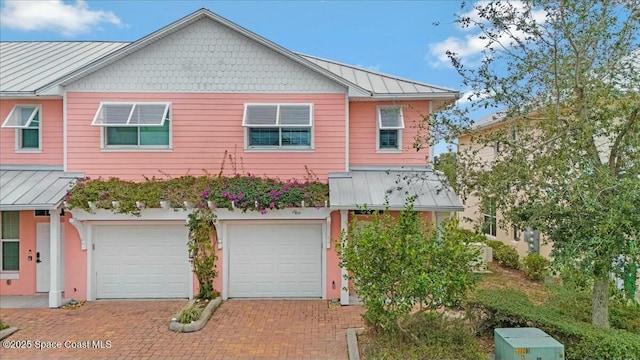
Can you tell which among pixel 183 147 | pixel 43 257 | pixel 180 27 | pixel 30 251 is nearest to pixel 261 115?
pixel 183 147

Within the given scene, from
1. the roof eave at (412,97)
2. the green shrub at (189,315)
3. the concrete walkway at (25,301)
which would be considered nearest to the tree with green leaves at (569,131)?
the roof eave at (412,97)

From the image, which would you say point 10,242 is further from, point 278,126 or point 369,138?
point 369,138

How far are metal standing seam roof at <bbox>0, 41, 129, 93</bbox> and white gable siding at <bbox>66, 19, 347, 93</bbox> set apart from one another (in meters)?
2.24

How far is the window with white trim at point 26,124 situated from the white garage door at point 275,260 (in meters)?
6.40

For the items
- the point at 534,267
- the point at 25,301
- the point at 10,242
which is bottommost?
the point at 25,301

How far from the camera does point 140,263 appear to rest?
1069 cm

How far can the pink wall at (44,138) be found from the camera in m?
10.9

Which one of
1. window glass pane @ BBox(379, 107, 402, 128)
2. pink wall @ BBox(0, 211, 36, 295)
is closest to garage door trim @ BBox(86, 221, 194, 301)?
pink wall @ BBox(0, 211, 36, 295)

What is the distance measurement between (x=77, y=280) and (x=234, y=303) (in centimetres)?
457

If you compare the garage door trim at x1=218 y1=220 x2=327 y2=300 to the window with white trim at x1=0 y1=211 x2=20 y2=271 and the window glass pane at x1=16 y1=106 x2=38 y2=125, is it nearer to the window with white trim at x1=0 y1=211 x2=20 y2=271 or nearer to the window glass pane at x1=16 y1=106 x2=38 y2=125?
the window with white trim at x1=0 y1=211 x2=20 y2=271

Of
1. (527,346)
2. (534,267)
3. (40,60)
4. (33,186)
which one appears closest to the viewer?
(527,346)

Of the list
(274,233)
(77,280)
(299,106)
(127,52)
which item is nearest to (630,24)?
(299,106)

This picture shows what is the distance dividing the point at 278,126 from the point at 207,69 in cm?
271

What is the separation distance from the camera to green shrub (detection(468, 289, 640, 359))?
568 centimetres
